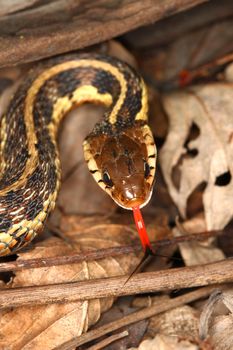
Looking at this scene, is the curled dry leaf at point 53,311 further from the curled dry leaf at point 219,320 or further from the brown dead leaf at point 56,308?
the curled dry leaf at point 219,320

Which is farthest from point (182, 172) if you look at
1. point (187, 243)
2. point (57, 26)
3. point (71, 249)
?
point (57, 26)

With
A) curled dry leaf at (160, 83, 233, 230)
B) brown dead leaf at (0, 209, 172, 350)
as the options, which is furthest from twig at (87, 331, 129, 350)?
curled dry leaf at (160, 83, 233, 230)

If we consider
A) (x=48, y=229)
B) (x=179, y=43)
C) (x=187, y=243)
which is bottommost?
(x=187, y=243)

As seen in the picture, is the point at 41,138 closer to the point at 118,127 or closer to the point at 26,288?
the point at 118,127

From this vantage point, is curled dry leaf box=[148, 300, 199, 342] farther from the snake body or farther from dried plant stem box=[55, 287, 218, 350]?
the snake body

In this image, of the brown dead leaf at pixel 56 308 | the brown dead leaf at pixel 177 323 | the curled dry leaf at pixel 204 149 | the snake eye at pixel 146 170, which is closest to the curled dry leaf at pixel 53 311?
the brown dead leaf at pixel 56 308

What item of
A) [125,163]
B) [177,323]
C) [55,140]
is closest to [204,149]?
[125,163]
